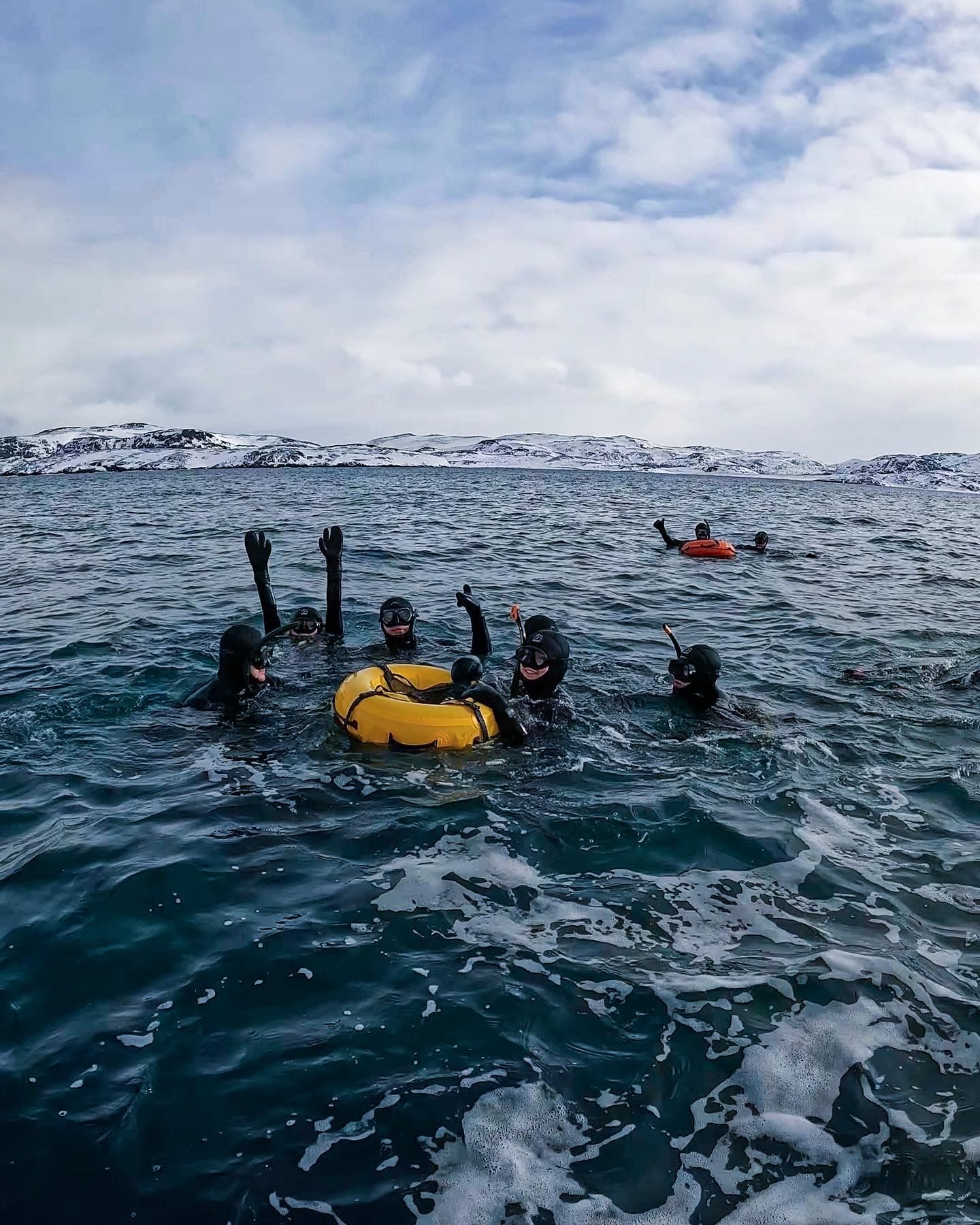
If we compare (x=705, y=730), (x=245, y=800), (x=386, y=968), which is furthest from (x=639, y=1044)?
(x=705, y=730)

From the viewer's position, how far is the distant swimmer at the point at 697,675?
9.27 metres

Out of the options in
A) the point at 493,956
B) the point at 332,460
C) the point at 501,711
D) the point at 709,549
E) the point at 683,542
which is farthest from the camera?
the point at 332,460

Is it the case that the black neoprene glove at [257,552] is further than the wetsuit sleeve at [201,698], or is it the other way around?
the black neoprene glove at [257,552]

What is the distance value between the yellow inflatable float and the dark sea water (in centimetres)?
23

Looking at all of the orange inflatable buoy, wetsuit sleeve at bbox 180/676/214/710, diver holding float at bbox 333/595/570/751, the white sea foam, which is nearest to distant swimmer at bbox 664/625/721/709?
diver holding float at bbox 333/595/570/751

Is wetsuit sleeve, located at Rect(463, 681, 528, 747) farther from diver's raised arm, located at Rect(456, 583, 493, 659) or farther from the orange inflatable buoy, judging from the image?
the orange inflatable buoy

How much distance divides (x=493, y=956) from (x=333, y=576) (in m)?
7.53

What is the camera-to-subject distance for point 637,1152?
3.73 metres

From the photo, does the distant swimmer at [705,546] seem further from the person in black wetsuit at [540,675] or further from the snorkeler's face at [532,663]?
the snorkeler's face at [532,663]

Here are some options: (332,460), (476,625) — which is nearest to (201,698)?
(476,625)

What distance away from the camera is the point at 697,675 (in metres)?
9.33

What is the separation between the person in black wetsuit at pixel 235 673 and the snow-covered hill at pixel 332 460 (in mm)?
99484

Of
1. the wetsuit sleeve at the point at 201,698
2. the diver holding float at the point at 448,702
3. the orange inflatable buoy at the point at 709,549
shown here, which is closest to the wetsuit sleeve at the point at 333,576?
the wetsuit sleeve at the point at 201,698

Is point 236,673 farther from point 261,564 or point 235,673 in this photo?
point 261,564
